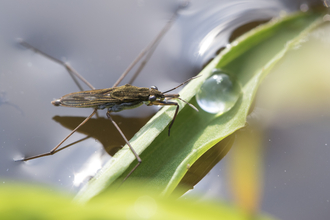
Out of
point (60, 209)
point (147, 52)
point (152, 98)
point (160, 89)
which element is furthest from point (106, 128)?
point (60, 209)

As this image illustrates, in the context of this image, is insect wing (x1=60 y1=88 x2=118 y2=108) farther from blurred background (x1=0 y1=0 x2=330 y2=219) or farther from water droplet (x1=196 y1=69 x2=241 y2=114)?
water droplet (x1=196 y1=69 x2=241 y2=114)

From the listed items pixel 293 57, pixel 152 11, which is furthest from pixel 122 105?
pixel 293 57

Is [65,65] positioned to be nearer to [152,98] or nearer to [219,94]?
[152,98]

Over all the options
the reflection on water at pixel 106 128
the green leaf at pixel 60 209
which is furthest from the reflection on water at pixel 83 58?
the green leaf at pixel 60 209

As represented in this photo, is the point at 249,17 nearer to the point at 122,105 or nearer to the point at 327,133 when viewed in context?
the point at 327,133

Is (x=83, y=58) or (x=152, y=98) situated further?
(x=83, y=58)

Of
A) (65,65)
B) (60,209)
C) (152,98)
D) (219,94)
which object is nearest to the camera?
(60,209)

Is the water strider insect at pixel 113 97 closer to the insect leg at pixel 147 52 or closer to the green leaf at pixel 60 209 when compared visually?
the insect leg at pixel 147 52
